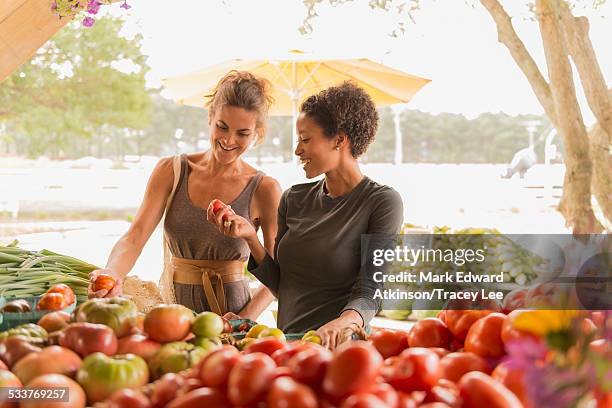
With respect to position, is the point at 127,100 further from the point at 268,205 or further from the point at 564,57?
the point at 268,205

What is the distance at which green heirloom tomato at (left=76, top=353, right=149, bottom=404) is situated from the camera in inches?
36.6

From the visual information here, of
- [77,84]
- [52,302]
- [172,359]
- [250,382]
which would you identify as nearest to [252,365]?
[250,382]

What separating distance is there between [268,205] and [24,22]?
1.26 meters

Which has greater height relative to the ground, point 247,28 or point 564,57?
point 247,28

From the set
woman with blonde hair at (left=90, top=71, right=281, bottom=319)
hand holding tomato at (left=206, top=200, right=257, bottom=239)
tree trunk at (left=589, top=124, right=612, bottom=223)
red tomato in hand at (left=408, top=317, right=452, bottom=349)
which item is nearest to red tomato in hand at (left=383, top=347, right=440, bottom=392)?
red tomato in hand at (left=408, top=317, right=452, bottom=349)

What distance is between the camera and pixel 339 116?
5.93 ft

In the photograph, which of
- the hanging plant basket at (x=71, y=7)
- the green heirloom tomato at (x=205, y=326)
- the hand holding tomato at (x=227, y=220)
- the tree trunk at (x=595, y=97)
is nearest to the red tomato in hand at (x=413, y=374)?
the green heirloom tomato at (x=205, y=326)

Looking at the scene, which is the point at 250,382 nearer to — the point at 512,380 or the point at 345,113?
the point at 512,380

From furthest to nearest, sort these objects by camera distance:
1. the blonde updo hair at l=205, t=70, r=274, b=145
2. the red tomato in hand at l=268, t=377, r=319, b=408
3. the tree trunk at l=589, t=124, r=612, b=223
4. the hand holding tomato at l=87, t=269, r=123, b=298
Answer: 1. the tree trunk at l=589, t=124, r=612, b=223
2. the blonde updo hair at l=205, t=70, r=274, b=145
3. the hand holding tomato at l=87, t=269, r=123, b=298
4. the red tomato in hand at l=268, t=377, r=319, b=408

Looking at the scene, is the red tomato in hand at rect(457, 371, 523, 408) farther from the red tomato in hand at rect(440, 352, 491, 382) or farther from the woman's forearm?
the woman's forearm

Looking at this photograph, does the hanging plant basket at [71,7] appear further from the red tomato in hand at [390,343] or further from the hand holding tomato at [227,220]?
the red tomato in hand at [390,343]

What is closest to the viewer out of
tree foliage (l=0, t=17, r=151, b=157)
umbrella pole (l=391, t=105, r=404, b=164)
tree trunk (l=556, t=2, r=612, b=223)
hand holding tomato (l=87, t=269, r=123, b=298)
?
hand holding tomato (l=87, t=269, r=123, b=298)

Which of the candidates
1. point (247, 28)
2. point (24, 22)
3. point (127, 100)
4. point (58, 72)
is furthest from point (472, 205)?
point (24, 22)

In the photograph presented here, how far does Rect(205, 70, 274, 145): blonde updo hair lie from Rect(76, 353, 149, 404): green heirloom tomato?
1137 mm
